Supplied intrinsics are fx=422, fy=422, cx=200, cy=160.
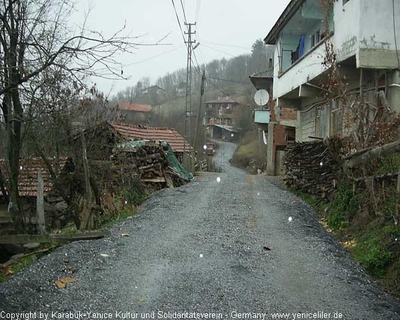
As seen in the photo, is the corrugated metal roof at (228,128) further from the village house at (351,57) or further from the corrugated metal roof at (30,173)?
the corrugated metal roof at (30,173)

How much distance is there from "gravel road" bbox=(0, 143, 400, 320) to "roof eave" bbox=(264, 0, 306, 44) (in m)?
9.82

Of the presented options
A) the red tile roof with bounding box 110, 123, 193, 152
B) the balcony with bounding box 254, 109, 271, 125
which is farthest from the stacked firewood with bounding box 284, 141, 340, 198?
the balcony with bounding box 254, 109, 271, 125

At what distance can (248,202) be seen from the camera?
12.3m

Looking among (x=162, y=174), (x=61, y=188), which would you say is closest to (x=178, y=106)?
(x=162, y=174)

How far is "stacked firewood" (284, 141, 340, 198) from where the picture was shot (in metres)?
11.7

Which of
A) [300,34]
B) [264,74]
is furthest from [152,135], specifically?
[264,74]

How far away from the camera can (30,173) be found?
48.1 ft

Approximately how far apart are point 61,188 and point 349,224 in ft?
26.5

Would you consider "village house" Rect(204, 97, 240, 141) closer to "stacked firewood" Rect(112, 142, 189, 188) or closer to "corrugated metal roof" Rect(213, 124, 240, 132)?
"corrugated metal roof" Rect(213, 124, 240, 132)

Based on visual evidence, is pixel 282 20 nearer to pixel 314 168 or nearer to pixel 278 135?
pixel 314 168

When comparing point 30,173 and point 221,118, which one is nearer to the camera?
point 30,173

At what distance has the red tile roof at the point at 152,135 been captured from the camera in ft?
62.6

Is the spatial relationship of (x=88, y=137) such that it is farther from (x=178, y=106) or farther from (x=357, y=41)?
(x=178, y=106)

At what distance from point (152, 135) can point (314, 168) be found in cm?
1213
